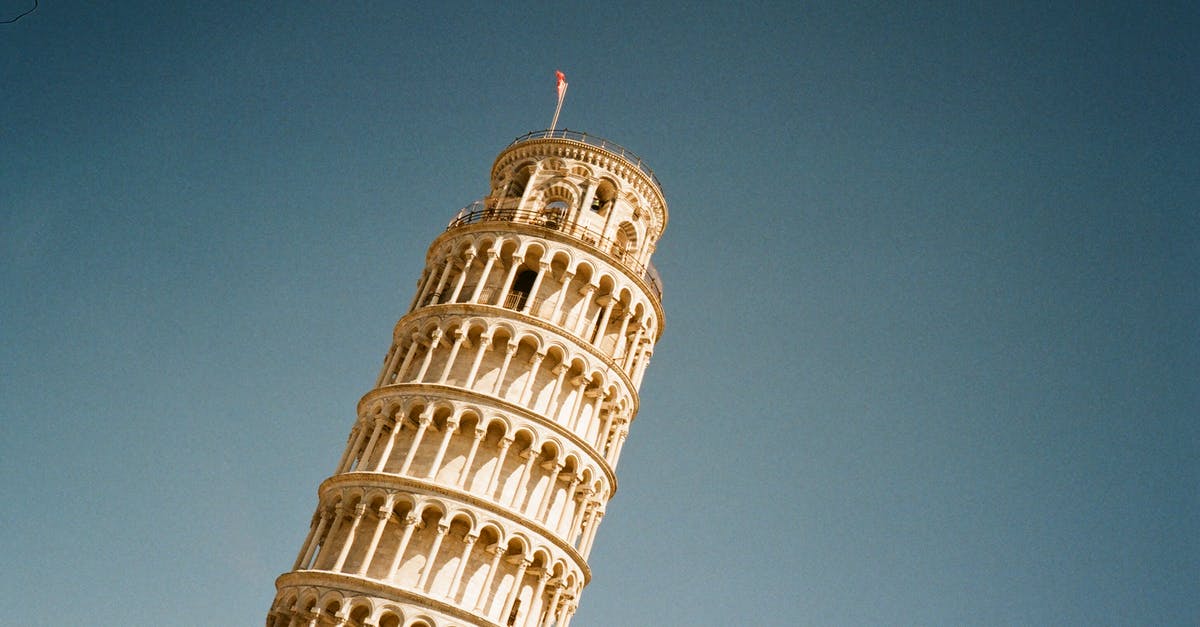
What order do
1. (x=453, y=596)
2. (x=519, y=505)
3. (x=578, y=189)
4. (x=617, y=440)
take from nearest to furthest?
(x=453, y=596) < (x=519, y=505) < (x=617, y=440) < (x=578, y=189)

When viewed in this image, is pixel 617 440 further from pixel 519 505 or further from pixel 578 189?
pixel 578 189

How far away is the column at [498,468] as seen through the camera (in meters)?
40.2

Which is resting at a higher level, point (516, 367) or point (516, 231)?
point (516, 231)

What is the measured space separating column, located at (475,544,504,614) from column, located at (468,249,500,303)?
10.2m

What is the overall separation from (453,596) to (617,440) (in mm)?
10587

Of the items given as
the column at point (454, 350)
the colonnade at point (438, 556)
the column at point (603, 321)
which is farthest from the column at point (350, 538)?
the column at point (603, 321)

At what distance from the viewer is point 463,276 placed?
45406mm

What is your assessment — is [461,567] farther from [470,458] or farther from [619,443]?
[619,443]

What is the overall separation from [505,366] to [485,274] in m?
4.58

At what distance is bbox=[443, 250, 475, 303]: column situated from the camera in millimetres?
45088

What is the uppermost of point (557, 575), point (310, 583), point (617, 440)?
point (617, 440)

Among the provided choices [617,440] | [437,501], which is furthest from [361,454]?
[617,440]

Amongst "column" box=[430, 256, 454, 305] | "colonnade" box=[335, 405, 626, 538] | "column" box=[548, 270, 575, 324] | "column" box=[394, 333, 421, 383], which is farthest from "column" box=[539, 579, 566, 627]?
"column" box=[430, 256, 454, 305]

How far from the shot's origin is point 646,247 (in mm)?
50531
